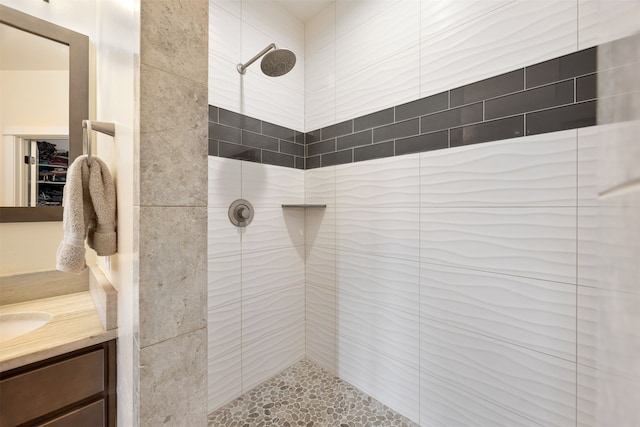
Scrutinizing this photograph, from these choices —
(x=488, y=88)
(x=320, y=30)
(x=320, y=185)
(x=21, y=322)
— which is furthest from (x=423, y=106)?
(x=21, y=322)

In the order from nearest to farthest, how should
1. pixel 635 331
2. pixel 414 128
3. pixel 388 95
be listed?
1. pixel 635 331
2. pixel 414 128
3. pixel 388 95

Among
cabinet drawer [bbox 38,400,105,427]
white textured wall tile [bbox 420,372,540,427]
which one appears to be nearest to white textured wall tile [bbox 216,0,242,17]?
cabinet drawer [bbox 38,400,105,427]

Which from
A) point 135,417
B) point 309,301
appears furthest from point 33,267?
point 309,301

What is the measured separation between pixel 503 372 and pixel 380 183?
3.13ft

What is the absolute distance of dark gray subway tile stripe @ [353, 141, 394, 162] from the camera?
4.51 feet

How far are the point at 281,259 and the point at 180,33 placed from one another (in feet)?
4.31

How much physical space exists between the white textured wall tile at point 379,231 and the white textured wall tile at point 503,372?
0.37 m

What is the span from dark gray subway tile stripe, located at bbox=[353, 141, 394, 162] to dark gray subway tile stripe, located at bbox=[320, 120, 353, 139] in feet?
0.48

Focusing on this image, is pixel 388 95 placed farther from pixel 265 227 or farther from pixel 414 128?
pixel 265 227

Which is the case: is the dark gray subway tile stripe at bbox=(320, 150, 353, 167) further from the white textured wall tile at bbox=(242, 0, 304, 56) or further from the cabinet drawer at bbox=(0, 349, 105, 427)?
the cabinet drawer at bbox=(0, 349, 105, 427)

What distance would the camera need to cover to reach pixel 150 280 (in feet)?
1.82

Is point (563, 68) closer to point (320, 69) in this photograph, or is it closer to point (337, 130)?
point (337, 130)

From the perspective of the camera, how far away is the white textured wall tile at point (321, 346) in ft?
5.44

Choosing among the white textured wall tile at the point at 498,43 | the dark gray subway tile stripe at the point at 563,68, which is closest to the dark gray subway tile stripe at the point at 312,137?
the white textured wall tile at the point at 498,43
